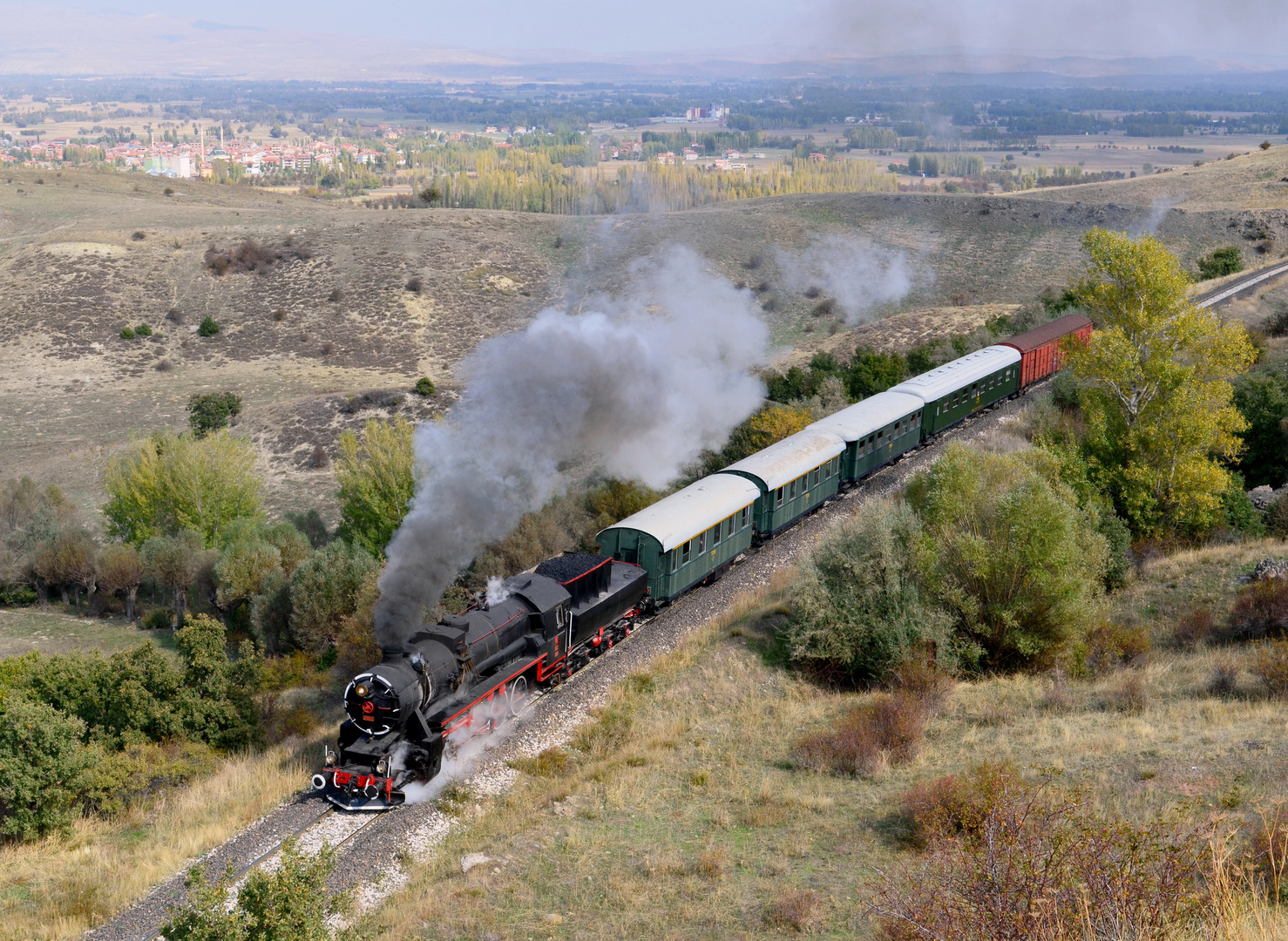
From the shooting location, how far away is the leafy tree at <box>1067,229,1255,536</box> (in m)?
33.1

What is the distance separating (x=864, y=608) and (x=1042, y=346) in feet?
96.2

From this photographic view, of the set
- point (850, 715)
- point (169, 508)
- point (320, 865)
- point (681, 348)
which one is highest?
point (681, 348)

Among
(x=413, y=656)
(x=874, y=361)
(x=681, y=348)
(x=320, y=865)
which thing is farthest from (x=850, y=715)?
(x=874, y=361)

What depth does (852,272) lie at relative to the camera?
92.6 meters

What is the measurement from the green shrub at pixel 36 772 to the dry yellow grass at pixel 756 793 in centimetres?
931

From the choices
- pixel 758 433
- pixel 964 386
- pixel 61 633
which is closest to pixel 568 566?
pixel 758 433

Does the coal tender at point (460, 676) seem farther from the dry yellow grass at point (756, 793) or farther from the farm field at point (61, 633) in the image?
the farm field at point (61, 633)

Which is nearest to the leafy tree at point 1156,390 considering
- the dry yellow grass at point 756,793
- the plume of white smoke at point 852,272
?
the dry yellow grass at point 756,793

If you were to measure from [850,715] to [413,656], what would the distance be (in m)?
9.94

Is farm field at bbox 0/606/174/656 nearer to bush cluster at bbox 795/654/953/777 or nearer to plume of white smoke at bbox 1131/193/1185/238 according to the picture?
bush cluster at bbox 795/654/953/777

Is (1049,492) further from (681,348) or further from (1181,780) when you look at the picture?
(681,348)

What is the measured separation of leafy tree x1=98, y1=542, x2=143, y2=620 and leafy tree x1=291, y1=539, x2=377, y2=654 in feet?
42.2

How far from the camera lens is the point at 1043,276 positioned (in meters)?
83.8

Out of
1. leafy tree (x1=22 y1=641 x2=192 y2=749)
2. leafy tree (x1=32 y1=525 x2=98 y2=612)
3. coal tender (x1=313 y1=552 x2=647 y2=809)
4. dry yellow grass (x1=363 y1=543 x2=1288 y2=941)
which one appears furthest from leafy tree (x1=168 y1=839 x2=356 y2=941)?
leafy tree (x1=32 y1=525 x2=98 y2=612)
